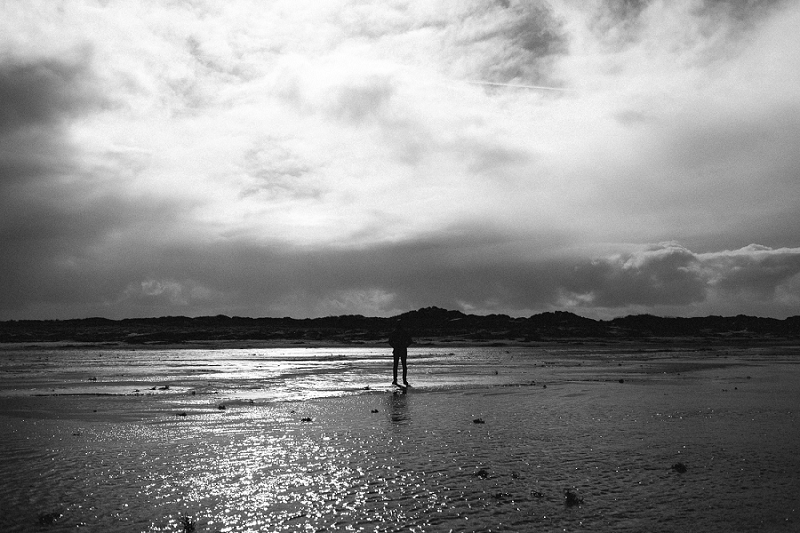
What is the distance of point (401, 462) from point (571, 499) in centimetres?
413

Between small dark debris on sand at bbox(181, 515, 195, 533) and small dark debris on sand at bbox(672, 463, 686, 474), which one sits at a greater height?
small dark debris on sand at bbox(181, 515, 195, 533)

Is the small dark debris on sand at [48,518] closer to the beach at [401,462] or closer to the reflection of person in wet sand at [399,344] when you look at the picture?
the beach at [401,462]

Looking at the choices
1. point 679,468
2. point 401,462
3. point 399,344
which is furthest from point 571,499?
point 399,344

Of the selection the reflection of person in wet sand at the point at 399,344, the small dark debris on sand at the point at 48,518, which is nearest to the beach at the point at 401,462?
the small dark debris on sand at the point at 48,518

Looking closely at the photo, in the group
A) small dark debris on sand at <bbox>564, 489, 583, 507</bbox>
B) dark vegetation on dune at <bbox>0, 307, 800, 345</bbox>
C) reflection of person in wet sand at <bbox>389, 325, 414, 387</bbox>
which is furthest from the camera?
dark vegetation on dune at <bbox>0, 307, 800, 345</bbox>

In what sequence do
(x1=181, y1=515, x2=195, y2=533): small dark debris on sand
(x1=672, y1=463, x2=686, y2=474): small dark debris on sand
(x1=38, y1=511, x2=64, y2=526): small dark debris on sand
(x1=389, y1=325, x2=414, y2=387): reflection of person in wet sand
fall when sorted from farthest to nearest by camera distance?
1. (x1=389, y1=325, x2=414, y2=387): reflection of person in wet sand
2. (x1=672, y1=463, x2=686, y2=474): small dark debris on sand
3. (x1=38, y1=511, x2=64, y2=526): small dark debris on sand
4. (x1=181, y1=515, x2=195, y2=533): small dark debris on sand

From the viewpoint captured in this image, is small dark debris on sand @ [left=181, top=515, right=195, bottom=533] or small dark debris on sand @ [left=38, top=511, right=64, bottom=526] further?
small dark debris on sand @ [left=38, top=511, right=64, bottom=526]

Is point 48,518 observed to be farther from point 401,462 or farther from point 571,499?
point 571,499

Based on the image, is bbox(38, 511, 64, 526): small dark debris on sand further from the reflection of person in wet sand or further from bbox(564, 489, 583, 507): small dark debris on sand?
the reflection of person in wet sand

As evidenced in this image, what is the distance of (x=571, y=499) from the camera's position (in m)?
10.8

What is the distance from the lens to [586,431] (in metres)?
17.8

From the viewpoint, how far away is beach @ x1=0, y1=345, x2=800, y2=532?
33.1 feet

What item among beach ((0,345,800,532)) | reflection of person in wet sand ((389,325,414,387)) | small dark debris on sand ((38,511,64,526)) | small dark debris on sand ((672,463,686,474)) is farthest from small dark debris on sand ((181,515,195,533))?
reflection of person in wet sand ((389,325,414,387))

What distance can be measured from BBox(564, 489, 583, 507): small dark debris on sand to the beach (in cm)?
3
